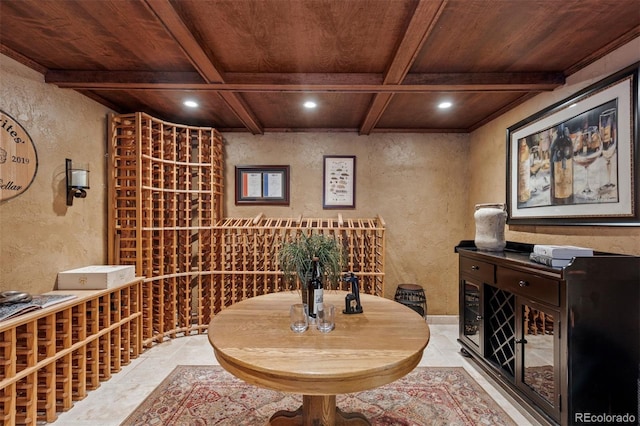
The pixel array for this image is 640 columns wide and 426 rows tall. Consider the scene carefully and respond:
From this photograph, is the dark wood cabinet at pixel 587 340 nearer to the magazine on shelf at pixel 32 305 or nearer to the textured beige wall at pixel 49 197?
the magazine on shelf at pixel 32 305

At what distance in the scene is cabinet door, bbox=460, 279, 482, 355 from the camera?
248 centimetres

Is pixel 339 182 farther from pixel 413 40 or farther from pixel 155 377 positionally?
pixel 155 377

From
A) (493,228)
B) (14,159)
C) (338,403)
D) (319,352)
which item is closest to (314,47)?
(319,352)

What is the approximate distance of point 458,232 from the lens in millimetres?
3684

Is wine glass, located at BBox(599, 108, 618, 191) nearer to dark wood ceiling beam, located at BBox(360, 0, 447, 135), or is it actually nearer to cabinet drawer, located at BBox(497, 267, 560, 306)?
cabinet drawer, located at BBox(497, 267, 560, 306)

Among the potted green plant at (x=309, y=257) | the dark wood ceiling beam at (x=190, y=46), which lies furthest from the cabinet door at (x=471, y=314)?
the dark wood ceiling beam at (x=190, y=46)

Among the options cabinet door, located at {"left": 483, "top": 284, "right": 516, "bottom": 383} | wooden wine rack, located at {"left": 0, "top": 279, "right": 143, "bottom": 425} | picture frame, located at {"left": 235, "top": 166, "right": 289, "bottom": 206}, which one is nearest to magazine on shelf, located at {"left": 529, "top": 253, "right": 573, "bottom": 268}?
cabinet door, located at {"left": 483, "top": 284, "right": 516, "bottom": 383}

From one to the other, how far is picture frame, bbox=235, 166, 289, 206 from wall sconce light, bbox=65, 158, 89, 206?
155 centimetres

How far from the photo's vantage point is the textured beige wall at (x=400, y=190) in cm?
368

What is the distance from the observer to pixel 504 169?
296 centimetres

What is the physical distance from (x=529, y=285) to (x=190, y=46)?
2.62 meters

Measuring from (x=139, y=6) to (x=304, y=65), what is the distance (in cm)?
103

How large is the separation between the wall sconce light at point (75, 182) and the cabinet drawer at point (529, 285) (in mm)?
3346

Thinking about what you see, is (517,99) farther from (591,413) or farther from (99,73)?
(99,73)
